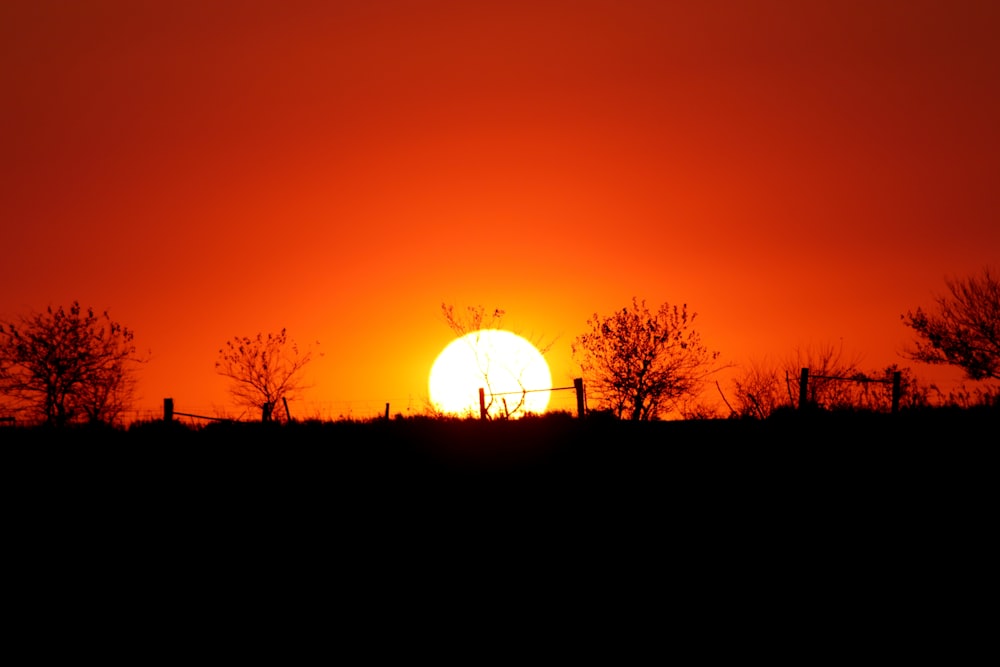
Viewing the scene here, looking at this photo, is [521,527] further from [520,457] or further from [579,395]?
[579,395]

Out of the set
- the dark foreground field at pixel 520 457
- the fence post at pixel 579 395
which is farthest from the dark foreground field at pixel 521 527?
the fence post at pixel 579 395

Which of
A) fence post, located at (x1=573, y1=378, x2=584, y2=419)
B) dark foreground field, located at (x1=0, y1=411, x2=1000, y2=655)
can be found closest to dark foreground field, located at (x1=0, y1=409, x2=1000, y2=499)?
dark foreground field, located at (x1=0, y1=411, x2=1000, y2=655)

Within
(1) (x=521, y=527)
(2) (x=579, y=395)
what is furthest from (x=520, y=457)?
(2) (x=579, y=395)

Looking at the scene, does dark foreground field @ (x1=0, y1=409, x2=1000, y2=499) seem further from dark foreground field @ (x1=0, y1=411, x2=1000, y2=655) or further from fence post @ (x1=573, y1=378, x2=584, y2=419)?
fence post @ (x1=573, y1=378, x2=584, y2=419)

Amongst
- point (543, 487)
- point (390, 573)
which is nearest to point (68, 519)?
point (390, 573)

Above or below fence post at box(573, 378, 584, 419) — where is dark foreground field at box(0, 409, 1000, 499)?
below

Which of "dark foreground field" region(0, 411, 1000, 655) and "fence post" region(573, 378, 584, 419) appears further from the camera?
"fence post" region(573, 378, 584, 419)

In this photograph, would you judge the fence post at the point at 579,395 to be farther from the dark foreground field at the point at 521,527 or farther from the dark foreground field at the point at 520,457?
the dark foreground field at the point at 521,527

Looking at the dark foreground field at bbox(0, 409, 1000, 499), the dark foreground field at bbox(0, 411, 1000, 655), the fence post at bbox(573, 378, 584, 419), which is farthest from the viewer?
the fence post at bbox(573, 378, 584, 419)

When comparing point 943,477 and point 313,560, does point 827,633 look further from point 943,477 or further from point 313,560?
point 313,560

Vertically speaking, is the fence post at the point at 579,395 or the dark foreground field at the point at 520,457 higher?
the fence post at the point at 579,395

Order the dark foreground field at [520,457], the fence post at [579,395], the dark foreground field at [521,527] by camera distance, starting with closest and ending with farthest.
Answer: the dark foreground field at [521,527], the dark foreground field at [520,457], the fence post at [579,395]

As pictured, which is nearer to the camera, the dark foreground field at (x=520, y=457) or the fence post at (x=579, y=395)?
the dark foreground field at (x=520, y=457)

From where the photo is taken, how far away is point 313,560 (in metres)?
13.4
